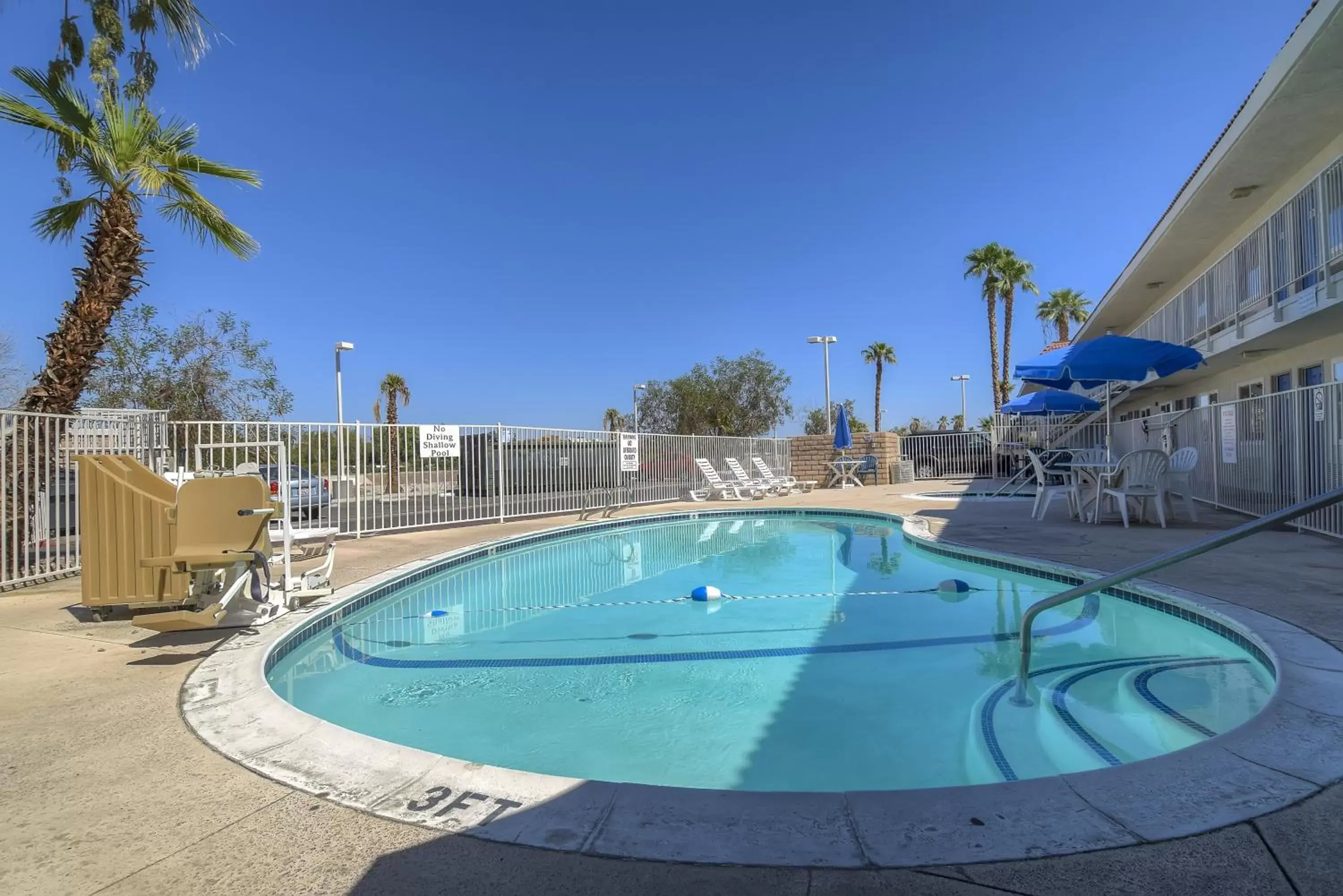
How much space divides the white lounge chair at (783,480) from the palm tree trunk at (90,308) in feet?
45.6

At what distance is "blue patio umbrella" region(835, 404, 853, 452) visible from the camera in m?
19.1

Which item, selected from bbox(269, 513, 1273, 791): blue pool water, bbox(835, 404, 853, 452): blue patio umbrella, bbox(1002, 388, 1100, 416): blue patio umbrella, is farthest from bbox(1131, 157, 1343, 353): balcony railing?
bbox(835, 404, 853, 452): blue patio umbrella

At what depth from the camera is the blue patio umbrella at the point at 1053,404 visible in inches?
547

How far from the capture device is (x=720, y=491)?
51.6 ft

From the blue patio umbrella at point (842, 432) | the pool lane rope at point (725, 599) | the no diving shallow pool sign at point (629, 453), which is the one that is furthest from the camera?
the blue patio umbrella at point (842, 432)

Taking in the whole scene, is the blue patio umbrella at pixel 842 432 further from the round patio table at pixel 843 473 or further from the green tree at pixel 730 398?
the green tree at pixel 730 398

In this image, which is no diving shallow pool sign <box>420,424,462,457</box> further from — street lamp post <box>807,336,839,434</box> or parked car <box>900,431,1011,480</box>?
parked car <box>900,431,1011,480</box>

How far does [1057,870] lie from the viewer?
155cm

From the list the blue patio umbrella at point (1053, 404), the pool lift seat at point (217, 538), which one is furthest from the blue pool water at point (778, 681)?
the blue patio umbrella at point (1053, 404)

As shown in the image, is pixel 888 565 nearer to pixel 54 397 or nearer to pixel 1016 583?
pixel 1016 583

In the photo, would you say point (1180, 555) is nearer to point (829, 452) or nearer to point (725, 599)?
point (725, 599)

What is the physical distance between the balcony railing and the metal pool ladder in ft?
23.7

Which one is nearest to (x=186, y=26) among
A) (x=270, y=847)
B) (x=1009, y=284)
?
(x=270, y=847)

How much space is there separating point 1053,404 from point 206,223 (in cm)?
1562
